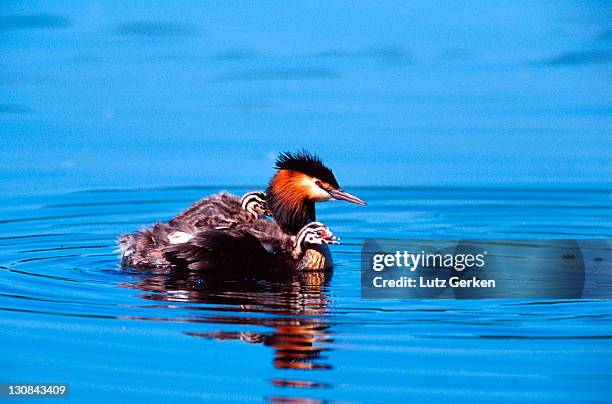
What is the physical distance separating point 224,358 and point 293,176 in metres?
3.32

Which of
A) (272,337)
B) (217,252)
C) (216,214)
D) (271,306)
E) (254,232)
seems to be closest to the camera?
(272,337)

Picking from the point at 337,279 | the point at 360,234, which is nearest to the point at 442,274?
the point at 337,279

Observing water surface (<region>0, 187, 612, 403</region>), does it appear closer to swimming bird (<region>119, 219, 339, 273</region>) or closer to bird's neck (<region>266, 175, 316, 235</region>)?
swimming bird (<region>119, 219, 339, 273</region>)

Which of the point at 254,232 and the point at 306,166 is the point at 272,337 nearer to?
the point at 254,232

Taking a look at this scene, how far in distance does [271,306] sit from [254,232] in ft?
5.16

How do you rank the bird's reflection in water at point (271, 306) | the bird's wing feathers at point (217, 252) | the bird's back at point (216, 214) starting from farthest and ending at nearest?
the bird's back at point (216, 214) < the bird's wing feathers at point (217, 252) < the bird's reflection in water at point (271, 306)

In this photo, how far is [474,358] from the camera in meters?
8.45

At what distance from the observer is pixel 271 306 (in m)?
9.77

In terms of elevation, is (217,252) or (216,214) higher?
(216,214)

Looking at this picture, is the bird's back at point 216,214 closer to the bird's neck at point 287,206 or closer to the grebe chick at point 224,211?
the grebe chick at point 224,211

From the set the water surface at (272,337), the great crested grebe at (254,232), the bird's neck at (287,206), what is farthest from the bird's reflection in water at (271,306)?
the bird's neck at (287,206)

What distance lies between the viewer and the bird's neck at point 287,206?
38.2 feet

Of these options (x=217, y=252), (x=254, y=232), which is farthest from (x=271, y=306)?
(x=254, y=232)

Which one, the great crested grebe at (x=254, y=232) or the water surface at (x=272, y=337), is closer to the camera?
the water surface at (x=272, y=337)
